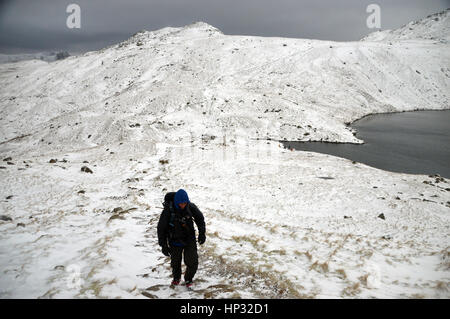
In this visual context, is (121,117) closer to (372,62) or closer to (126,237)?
(126,237)

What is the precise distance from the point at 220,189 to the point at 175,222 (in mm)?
14897

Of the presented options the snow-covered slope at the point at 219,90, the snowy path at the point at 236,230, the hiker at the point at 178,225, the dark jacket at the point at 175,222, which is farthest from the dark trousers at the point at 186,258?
the snow-covered slope at the point at 219,90

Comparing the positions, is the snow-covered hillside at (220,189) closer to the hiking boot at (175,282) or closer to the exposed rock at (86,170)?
the hiking boot at (175,282)

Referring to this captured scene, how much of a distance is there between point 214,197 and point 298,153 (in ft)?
56.0

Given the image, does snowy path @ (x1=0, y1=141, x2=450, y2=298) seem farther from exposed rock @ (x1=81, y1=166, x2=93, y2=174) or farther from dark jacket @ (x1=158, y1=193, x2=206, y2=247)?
dark jacket @ (x1=158, y1=193, x2=206, y2=247)

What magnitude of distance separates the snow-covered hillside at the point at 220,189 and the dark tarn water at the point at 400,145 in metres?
4.03

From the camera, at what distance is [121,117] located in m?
47.1

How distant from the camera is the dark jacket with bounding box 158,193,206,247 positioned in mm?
6027

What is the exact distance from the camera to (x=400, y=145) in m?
38.7

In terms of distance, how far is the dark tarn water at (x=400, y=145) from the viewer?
31.0 m

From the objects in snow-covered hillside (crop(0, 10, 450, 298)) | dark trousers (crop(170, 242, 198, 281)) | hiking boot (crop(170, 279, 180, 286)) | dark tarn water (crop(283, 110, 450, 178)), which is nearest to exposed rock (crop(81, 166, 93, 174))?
snow-covered hillside (crop(0, 10, 450, 298))

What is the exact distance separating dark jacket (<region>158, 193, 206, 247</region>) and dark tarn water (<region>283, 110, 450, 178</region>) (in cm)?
3014

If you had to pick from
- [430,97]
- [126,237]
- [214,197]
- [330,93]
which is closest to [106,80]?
[330,93]

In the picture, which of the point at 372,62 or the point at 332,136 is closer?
the point at 332,136
